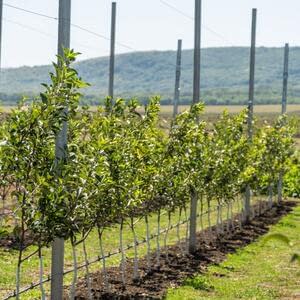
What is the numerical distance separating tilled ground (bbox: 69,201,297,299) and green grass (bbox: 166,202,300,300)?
15.3 inches

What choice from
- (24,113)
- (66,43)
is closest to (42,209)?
(24,113)

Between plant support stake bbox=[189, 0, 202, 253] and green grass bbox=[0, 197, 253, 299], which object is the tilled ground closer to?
plant support stake bbox=[189, 0, 202, 253]

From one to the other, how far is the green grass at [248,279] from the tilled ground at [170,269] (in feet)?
1.27

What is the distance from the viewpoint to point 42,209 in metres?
11.3

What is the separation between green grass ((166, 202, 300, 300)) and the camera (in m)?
17.2

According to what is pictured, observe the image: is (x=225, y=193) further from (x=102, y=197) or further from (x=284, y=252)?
(x=102, y=197)

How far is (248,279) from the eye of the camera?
1941 centimetres

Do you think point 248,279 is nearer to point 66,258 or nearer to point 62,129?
point 66,258

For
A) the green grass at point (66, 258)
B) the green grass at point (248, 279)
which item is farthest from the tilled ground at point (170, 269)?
the green grass at point (66, 258)

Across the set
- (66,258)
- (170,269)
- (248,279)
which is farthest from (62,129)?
(66,258)

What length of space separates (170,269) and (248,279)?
2.06 metres

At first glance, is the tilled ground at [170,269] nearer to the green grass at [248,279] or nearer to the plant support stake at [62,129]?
the green grass at [248,279]

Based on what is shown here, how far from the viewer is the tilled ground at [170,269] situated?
54.6 ft

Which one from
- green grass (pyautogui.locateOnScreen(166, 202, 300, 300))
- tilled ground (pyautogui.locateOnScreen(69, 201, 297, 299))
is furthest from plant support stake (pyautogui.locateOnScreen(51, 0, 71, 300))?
green grass (pyautogui.locateOnScreen(166, 202, 300, 300))
